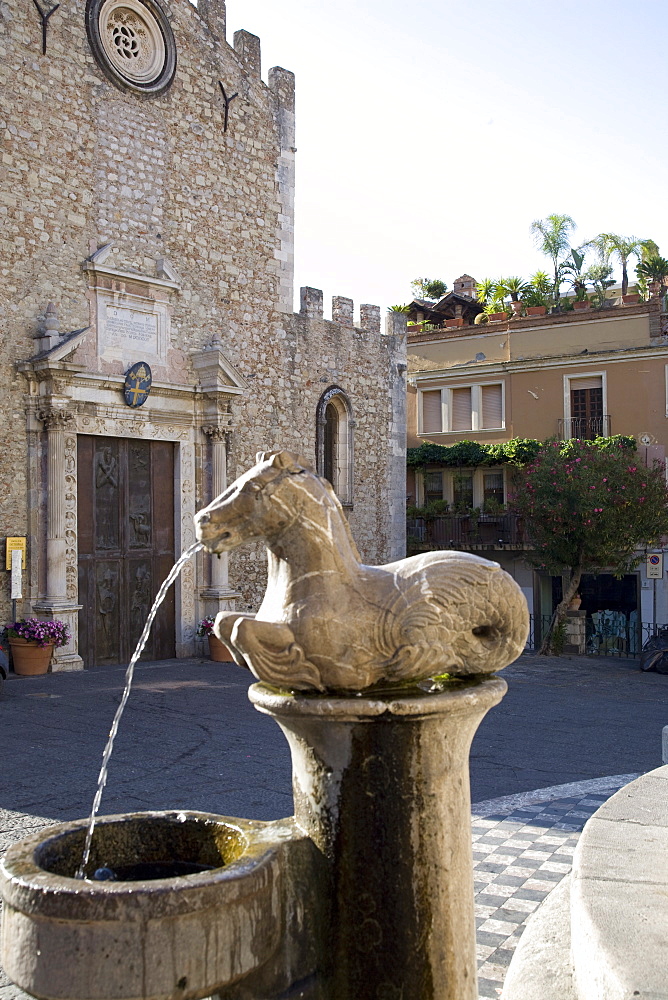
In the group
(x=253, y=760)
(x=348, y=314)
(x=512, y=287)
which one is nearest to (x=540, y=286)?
(x=512, y=287)

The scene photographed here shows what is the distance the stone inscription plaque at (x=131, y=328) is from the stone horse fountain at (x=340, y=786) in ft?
40.6

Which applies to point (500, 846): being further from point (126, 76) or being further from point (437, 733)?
point (126, 76)


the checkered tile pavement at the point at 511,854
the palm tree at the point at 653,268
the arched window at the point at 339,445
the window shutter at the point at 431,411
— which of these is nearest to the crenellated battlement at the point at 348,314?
the arched window at the point at 339,445

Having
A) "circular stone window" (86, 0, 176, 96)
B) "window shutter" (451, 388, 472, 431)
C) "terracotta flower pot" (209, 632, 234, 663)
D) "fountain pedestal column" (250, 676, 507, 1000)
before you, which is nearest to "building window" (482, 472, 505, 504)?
"window shutter" (451, 388, 472, 431)

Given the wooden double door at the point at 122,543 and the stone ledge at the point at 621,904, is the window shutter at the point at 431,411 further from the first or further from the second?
the stone ledge at the point at 621,904

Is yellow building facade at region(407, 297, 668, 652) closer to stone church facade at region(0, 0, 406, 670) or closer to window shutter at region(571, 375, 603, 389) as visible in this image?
window shutter at region(571, 375, 603, 389)

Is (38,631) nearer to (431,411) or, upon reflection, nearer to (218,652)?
(218,652)

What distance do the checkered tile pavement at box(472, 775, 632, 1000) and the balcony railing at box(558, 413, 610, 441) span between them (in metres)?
20.6

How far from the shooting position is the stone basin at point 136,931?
2.27m

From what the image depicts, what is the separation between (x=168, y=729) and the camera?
31.2 feet

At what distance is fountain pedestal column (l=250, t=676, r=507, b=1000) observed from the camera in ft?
8.70

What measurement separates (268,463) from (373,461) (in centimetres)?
1683

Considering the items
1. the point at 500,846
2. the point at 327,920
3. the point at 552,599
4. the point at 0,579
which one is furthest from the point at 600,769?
the point at 552,599

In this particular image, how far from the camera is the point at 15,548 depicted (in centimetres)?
1306
